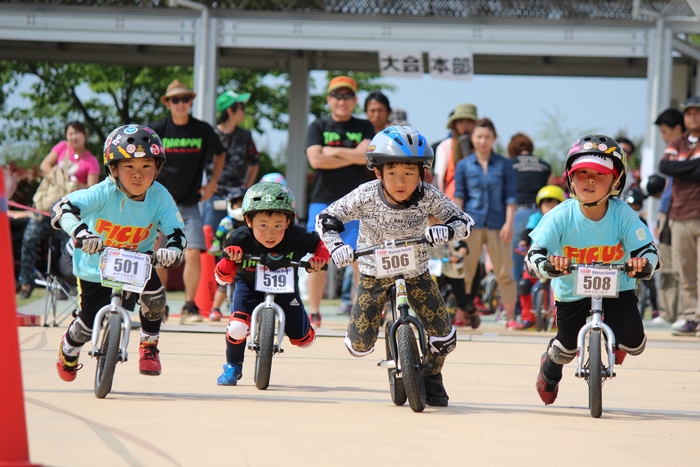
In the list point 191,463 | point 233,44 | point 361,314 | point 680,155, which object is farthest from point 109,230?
point 233,44

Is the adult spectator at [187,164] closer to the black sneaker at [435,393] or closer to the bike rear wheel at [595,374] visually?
the black sneaker at [435,393]

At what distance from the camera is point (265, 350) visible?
675cm

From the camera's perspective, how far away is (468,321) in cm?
1177

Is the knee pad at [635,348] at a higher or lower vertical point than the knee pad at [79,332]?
higher

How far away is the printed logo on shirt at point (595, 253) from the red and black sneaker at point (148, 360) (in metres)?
2.76

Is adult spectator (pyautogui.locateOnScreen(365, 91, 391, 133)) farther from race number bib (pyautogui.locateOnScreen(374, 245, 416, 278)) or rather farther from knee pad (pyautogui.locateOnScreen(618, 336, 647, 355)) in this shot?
knee pad (pyautogui.locateOnScreen(618, 336, 647, 355))

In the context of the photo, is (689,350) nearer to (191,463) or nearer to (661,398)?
(661,398)

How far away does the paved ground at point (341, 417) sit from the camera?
474 centimetres

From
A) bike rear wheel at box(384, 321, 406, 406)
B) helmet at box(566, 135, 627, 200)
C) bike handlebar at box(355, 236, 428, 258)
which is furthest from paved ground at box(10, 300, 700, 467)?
helmet at box(566, 135, 627, 200)

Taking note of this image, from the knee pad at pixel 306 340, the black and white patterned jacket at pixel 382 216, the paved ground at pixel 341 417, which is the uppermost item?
the black and white patterned jacket at pixel 382 216

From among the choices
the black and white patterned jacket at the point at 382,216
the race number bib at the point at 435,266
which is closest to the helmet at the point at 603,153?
the black and white patterned jacket at the point at 382,216

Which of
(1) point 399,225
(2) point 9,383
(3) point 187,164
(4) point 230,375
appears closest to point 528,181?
(3) point 187,164

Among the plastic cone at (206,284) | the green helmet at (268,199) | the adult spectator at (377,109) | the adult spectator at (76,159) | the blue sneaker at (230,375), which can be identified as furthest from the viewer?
the adult spectator at (76,159)

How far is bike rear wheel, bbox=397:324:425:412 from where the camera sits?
19.4 feet
